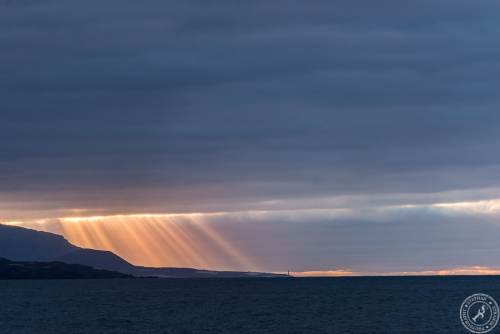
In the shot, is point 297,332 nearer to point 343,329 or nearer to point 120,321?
point 343,329

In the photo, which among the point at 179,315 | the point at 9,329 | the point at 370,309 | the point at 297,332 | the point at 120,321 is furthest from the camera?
the point at 370,309

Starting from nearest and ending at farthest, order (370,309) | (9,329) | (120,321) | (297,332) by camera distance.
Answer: (297,332) → (9,329) → (120,321) → (370,309)

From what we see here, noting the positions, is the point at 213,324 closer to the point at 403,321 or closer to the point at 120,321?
the point at 120,321

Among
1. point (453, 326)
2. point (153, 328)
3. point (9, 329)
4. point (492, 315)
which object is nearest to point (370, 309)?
point (492, 315)

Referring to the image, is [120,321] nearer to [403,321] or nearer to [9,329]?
[9,329]

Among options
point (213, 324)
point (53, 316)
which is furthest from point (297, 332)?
point (53, 316)

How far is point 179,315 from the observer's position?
182 meters

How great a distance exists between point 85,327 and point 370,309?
68666 mm

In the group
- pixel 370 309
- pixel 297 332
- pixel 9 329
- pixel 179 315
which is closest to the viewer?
pixel 297 332

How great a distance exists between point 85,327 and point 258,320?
32619 mm

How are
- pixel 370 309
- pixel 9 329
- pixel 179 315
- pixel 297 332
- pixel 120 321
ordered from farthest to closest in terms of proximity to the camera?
pixel 370 309 < pixel 179 315 < pixel 120 321 < pixel 9 329 < pixel 297 332

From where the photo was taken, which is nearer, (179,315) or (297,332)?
(297,332)

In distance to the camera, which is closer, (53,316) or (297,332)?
(297,332)

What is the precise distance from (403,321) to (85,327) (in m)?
54.3
